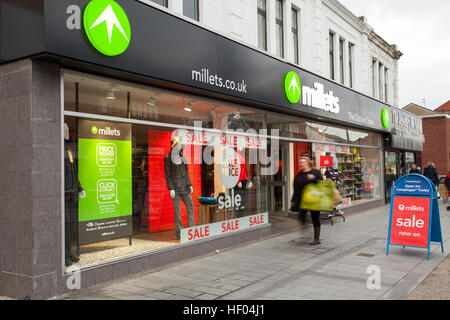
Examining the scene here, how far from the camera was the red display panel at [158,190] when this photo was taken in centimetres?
744

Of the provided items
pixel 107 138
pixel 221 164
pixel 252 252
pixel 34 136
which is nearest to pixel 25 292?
pixel 34 136

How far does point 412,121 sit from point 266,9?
523 inches

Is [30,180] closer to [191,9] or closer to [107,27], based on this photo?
[107,27]

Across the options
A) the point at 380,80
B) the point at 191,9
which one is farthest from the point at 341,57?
the point at 191,9

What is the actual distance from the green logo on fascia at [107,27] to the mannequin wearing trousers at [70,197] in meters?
1.44

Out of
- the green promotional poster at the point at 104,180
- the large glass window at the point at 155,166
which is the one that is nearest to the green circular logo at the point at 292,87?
the large glass window at the point at 155,166

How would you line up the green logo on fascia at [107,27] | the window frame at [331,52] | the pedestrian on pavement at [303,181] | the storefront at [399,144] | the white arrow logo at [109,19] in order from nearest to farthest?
1. the green logo on fascia at [107,27]
2. the white arrow logo at [109,19]
3. the pedestrian on pavement at [303,181]
4. the window frame at [331,52]
5. the storefront at [399,144]

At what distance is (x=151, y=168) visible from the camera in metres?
7.48

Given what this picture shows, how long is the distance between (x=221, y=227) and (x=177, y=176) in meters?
1.42

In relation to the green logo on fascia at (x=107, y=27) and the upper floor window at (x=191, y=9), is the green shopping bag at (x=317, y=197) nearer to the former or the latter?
the upper floor window at (x=191, y=9)

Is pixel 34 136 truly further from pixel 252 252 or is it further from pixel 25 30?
pixel 252 252

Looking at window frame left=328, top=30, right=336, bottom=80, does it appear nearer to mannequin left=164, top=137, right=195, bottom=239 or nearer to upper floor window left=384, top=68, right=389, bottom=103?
upper floor window left=384, top=68, right=389, bottom=103

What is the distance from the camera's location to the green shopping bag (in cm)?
809

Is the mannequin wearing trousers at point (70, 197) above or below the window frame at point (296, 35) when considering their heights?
below
